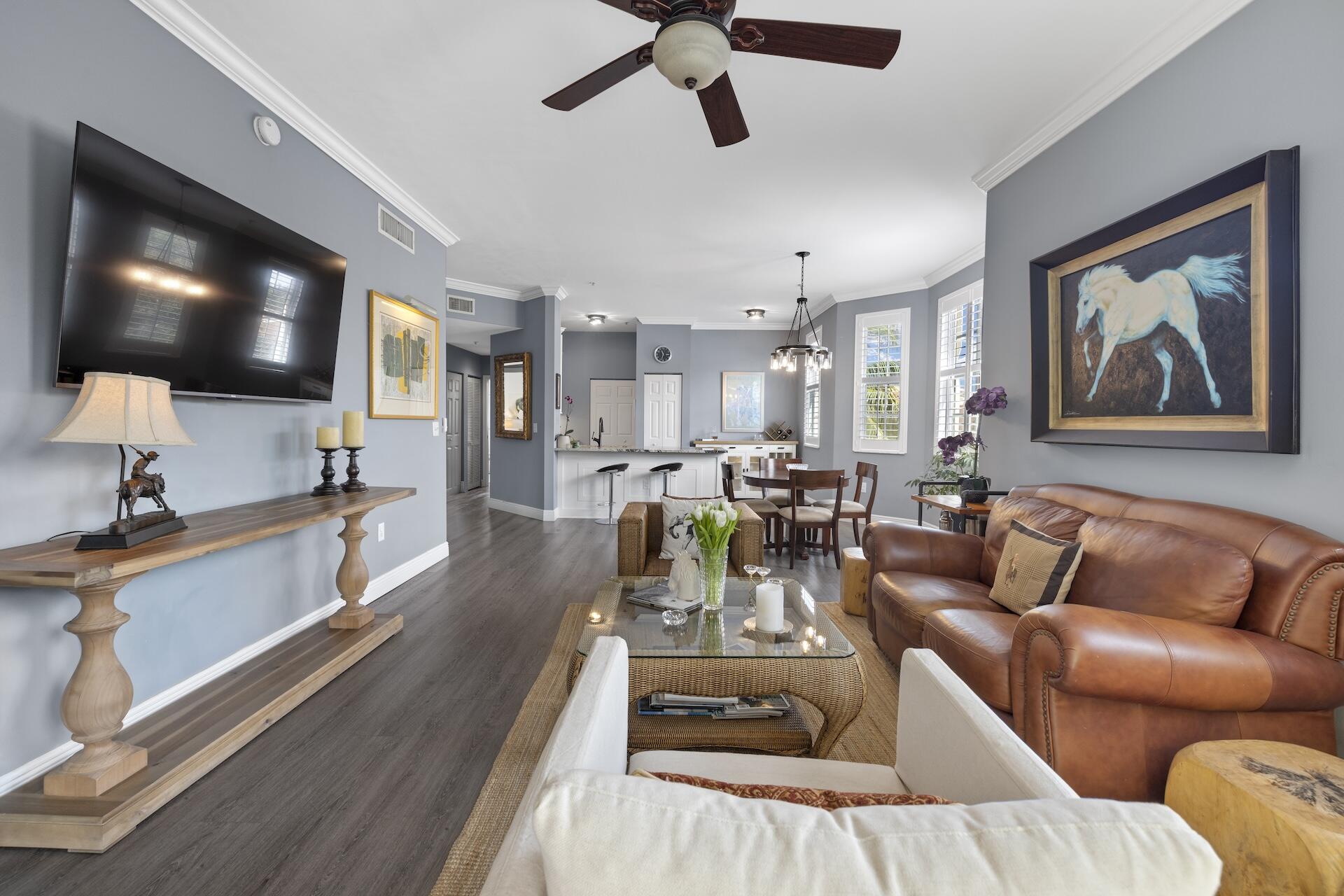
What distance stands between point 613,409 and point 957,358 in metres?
5.37

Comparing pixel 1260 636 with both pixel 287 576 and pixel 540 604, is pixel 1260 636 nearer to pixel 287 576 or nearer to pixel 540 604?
pixel 540 604

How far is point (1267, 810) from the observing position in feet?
3.87

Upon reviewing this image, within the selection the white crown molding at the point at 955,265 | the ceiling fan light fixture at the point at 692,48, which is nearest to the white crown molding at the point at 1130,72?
the white crown molding at the point at 955,265

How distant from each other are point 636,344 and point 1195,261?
7109mm

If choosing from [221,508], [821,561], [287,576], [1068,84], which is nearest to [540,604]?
[287,576]

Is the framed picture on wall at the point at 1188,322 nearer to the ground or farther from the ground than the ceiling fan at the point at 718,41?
nearer to the ground

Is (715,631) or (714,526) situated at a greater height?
(714,526)

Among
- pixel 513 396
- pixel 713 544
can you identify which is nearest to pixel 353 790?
pixel 713 544

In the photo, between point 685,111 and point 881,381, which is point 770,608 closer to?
point 685,111

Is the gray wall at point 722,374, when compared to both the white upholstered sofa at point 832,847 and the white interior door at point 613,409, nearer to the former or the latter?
the white interior door at point 613,409

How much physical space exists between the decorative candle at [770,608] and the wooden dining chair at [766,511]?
266cm

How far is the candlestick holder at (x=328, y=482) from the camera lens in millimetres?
2953

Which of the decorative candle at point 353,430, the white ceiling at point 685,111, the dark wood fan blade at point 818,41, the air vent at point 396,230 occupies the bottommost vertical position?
the decorative candle at point 353,430

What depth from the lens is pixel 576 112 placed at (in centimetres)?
290
